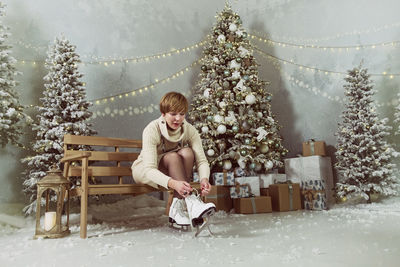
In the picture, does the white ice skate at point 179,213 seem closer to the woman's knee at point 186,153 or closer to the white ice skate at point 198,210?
the white ice skate at point 198,210

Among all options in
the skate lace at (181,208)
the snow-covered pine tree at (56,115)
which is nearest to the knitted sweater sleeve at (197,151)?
the skate lace at (181,208)

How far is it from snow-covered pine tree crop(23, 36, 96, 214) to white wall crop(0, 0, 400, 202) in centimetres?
41

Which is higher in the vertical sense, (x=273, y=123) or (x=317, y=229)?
(x=273, y=123)

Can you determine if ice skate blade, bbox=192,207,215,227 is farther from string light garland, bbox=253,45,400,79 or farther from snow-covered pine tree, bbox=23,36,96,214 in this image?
string light garland, bbox=253,45,400,79

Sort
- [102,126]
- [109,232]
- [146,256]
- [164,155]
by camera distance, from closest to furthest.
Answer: [146,256]
[164,155]
[109,232]
[102,126]

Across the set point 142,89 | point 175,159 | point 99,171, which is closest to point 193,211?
point 175,159

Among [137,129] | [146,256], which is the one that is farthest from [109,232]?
[137,129]

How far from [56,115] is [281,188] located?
2.59 metres

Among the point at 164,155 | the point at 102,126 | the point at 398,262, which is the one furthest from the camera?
the point at 102,126

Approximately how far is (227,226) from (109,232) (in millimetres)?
909

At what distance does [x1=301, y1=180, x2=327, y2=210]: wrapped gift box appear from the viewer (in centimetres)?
358

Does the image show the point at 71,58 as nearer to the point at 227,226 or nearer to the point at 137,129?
the point at 137,129

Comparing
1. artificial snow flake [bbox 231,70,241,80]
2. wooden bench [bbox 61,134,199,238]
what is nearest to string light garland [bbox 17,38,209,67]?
artificial snow flake [bbox 231,70,241,80]

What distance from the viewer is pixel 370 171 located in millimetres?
3693
